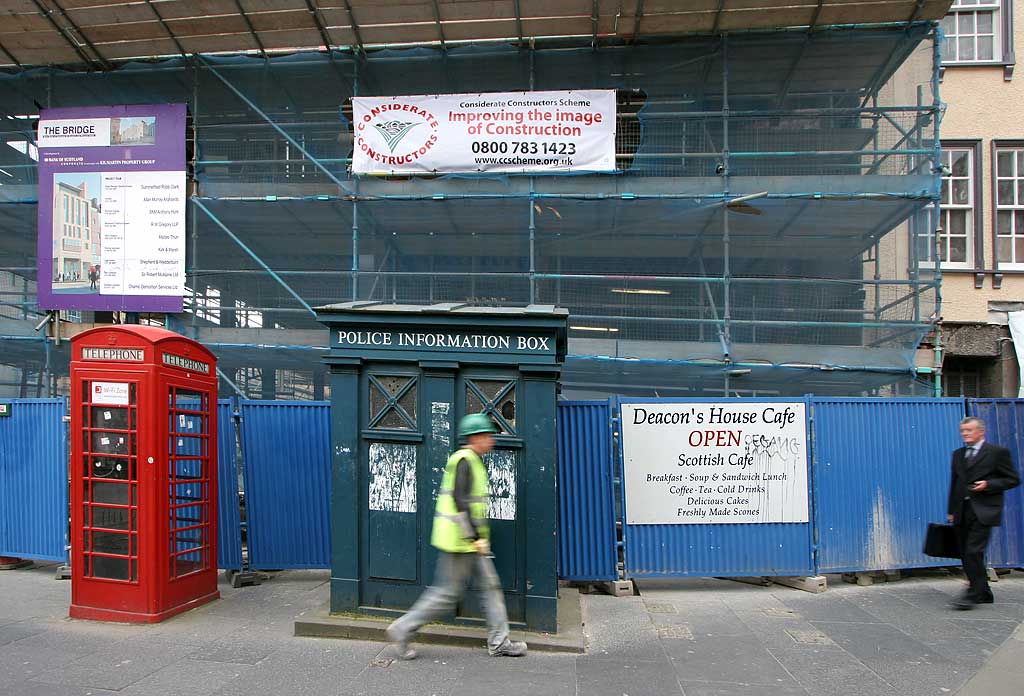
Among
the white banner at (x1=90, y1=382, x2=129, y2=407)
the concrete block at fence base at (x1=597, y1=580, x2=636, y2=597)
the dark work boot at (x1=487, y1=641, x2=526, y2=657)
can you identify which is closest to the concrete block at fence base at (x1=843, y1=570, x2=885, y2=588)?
the concrete block at fence base at (x1=597, y1=580, x2=636, y2=597)

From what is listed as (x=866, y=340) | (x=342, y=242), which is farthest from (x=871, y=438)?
(x=342, y=242)

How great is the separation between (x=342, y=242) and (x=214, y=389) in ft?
25.8

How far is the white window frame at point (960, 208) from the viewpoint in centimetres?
1452

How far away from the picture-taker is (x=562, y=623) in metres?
6.29

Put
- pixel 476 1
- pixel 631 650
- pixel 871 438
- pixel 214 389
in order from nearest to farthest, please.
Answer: pixel 631 650, pixel 214 389, pixel 871 438, pixel 476 1

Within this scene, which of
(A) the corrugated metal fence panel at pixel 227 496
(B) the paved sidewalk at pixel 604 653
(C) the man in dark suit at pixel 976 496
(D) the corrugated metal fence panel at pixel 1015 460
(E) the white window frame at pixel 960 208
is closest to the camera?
(B) the paved sidewalk at pixel 604 653

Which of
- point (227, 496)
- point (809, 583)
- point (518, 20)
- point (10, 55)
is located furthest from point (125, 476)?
point (10, 55)

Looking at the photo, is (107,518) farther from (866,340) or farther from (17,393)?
(17,393)

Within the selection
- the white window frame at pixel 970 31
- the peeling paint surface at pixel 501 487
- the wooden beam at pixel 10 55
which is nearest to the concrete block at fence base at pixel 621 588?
the peeling paint surface at pixel 501 487

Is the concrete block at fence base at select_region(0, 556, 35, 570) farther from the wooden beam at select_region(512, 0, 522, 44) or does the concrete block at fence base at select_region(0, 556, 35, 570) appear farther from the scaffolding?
the wooden beam at select_region(512, 0, 522, 44)

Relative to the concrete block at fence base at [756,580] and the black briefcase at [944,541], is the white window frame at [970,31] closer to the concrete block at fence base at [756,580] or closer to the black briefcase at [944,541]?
the black briefcase at [944,541]

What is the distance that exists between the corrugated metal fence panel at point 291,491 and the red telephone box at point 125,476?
44.4 inches

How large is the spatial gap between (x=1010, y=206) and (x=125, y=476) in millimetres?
15988

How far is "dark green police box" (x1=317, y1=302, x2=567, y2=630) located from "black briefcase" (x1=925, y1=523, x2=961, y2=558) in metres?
3.82
